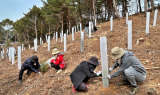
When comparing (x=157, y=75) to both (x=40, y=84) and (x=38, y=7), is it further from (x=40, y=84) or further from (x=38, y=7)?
(x=38, y=7)

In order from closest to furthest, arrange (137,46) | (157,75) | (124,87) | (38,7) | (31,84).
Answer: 1. (124,87)
2. (157,75)
3. (31,84)
4. (137,46)
5. (38,7)

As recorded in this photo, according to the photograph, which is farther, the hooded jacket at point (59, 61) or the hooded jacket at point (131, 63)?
the hooded jacket at point (59, 61)

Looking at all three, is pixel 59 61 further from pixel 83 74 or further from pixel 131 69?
pixel 131 69

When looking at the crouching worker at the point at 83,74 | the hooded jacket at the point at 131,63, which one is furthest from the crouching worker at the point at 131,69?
the crouching worker at the point at 83,74

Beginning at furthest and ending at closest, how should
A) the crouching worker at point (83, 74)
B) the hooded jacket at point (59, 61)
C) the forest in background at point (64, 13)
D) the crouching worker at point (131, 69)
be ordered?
1. the forest in background at point (64, 13)
2. the hooded jacket at point (59, 61)
3. the crouching worker at point (83, 74)
4. the crouching worker at point (131, 69)

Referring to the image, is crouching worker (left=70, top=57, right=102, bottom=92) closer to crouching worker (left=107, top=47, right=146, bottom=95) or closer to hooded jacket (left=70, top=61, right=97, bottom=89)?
hooded jacket (left=70, top=61, right=97, bottom=89)

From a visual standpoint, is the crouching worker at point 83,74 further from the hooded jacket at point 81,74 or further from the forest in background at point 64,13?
the forest in background at point 64,13

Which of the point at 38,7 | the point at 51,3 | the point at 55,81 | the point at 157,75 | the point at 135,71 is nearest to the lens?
the point at 135,71

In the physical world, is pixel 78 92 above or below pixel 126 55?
below

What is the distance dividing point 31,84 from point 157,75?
4238 millimetres

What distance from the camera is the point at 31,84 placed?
179 inches

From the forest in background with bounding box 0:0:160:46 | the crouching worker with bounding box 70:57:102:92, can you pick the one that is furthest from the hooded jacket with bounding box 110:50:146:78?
the forest in background with bounding box 0:0:160:46

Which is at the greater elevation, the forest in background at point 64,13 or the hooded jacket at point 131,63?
the forest in background at point 64,13

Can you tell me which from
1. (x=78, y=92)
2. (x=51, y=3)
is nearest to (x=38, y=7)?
(x=51, y=3)
